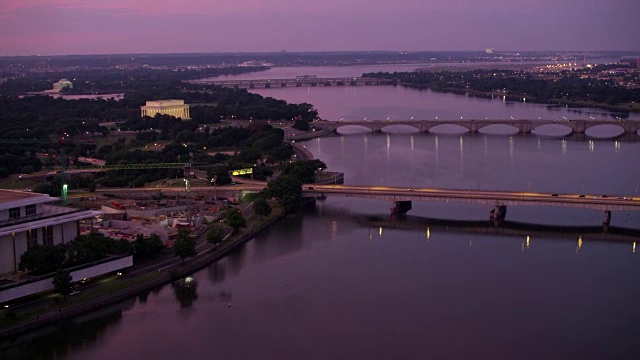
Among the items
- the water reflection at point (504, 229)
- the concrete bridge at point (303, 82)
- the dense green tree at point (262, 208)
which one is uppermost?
the concrete bridge at point (303, 82)

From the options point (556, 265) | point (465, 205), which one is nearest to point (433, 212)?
point (465, 205)

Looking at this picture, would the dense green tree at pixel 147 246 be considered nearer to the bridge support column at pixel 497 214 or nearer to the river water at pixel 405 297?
the river water at pixel 405 297

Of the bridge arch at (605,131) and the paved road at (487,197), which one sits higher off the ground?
the bridge arch at (605,131)

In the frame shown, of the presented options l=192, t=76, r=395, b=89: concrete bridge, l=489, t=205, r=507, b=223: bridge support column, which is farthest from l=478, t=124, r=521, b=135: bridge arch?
l=192, t=76, r=395, b=89: concrete bridge

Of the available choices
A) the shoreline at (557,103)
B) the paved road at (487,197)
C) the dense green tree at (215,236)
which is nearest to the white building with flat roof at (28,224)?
the dense green tree at (215,236)

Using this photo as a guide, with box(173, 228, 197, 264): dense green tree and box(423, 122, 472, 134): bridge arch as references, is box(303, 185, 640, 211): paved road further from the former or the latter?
box(423, 122, 472, 134): bridge arch
